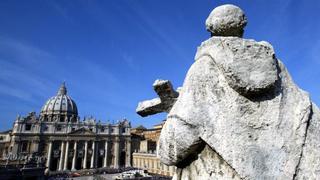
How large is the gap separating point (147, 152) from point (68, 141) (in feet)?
48.2

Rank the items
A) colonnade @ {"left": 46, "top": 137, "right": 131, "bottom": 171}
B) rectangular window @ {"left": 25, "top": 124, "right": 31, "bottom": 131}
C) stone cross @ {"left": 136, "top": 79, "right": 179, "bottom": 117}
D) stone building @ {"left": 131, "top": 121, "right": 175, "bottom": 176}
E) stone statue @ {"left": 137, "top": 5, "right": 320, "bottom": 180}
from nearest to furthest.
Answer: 1. stone statue @ {"left": 137, "top": 5, "right": 320, "bottom": 180}
2. stone cross @ {"left": 136, "top": 79, "right": 179, "bottom": 117}
3. stone building @ {"left": 131, "top": 121, "right": 175, "bottom": 176}
4. rectangular window @ {"left": 25, "top": 124, "right": 31, "bottom": 131}
5. colonnade @ {"left": 46, "top": 137, "right": 131, "bottom": 171}

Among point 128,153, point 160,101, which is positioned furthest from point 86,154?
point 160,101

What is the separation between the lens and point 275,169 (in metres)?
1.11

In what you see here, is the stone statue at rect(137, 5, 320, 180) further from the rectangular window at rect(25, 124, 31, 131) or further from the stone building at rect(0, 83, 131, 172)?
the rectangular window at rect(25, 124, 31, 131)

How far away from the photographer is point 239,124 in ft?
3.71

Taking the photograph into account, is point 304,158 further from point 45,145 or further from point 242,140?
point 45,145

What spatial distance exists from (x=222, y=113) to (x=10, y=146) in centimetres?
5169

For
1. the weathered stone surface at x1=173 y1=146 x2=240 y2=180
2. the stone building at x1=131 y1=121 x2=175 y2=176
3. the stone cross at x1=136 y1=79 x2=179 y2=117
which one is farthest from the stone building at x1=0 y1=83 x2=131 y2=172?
the weathered stone surface at x1=173 y1=146 x2=240 y2=180

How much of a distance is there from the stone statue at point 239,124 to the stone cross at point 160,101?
0.24 metres

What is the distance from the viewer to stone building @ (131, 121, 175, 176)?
4062cm

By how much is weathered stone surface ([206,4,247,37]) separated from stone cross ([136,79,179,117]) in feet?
1.28

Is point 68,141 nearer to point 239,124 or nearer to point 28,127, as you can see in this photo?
point 28,127

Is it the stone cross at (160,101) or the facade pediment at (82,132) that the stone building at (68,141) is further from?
the stone cross at (160,101)

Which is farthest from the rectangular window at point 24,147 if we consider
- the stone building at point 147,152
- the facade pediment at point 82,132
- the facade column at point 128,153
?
the stone building at point 147,152
